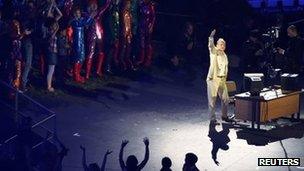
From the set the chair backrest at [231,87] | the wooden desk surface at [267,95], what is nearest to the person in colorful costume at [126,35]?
the chair backrest at [231,87]

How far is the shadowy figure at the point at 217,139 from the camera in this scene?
43.0ft

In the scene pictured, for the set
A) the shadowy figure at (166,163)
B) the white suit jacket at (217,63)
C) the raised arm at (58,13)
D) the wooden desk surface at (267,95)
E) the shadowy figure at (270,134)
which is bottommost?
the shadowy figure at (270,134)

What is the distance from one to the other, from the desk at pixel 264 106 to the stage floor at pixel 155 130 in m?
0.34

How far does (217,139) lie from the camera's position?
45.9ft

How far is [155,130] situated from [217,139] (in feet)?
4.87

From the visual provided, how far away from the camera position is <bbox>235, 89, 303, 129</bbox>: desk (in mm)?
14250

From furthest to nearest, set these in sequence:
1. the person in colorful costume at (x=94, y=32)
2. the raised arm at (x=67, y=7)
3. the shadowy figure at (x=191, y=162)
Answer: the raised arm at (x=67, y=7), the person in colorful costume at (x=94, y=32), the shadowy figure at (x=191, y=162)

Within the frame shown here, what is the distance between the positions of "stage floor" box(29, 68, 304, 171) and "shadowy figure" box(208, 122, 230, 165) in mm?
44

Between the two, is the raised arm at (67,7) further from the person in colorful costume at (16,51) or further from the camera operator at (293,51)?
the camera operator at (293,51)

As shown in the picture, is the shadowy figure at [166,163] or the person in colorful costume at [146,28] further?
the person in colorful costume at [146,28]

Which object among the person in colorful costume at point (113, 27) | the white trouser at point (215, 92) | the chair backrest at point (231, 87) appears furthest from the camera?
the person in colorful costume at point (113, 27)

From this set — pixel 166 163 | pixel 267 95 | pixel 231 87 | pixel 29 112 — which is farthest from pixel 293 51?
pixel 166 163

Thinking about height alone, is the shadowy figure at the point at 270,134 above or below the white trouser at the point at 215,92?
below

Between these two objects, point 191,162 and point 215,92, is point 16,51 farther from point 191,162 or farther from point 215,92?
point 191,162
